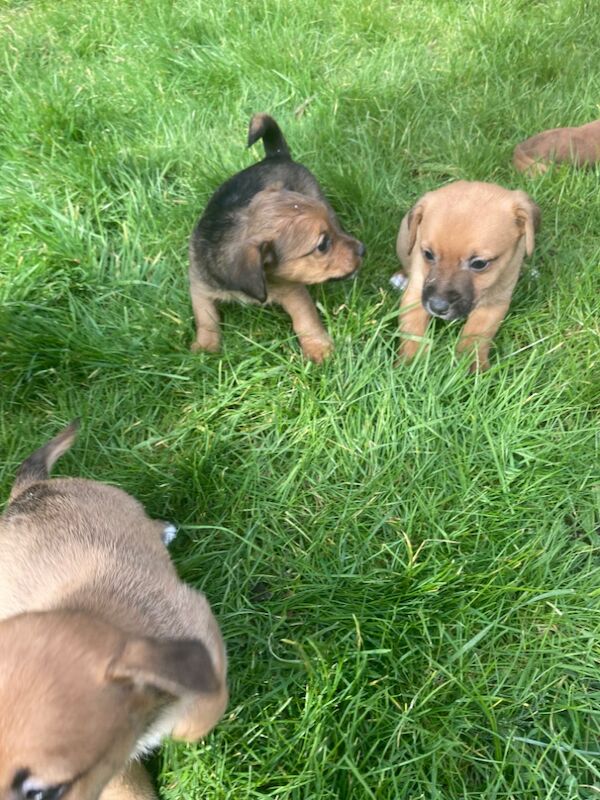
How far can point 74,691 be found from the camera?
142 cm

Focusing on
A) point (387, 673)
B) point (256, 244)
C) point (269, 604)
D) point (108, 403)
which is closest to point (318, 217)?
point (256, 244)

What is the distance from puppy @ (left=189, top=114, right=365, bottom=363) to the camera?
2.92 meters

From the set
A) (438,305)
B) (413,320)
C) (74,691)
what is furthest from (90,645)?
(413,320)

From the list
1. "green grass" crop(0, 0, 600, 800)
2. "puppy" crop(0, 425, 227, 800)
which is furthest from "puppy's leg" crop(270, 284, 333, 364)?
"puppy" crop(0, 425, 227, 800)

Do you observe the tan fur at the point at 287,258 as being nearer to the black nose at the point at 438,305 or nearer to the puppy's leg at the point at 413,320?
the puppy's leg at the point at 413,320

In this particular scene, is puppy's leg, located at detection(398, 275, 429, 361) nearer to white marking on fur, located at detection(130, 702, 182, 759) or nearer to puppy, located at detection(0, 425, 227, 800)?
puppy, located at detection(0, 425, 227, 800)

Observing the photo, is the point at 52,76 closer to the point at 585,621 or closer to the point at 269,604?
the point at 269,604

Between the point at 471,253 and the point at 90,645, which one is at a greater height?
the point at 90,645

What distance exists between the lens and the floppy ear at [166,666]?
1.42 m

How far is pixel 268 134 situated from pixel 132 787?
117 inches

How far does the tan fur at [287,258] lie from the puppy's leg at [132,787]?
74.3 inches

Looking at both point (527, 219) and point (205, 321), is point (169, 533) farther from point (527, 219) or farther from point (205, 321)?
point (527, 219)

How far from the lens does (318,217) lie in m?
3.01

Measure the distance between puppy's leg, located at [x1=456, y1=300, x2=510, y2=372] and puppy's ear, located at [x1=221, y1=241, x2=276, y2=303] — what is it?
1024 millimetres
